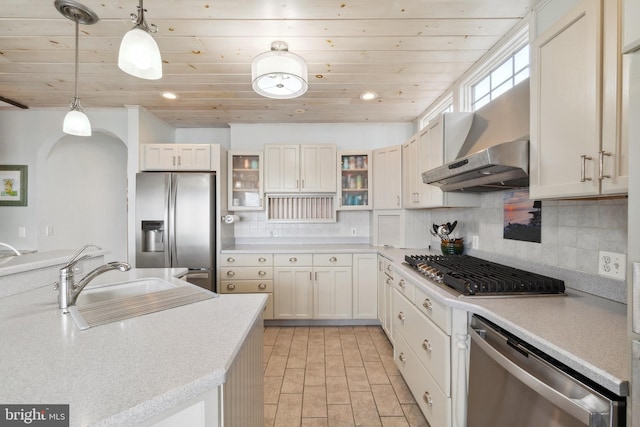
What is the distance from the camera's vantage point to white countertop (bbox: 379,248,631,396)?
820mm

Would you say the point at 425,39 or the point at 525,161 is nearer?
the point at 525,161

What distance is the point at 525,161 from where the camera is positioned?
1425 millimetres

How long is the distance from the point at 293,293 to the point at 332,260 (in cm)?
60

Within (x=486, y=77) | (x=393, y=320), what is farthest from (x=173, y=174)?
(x=486, y=77)

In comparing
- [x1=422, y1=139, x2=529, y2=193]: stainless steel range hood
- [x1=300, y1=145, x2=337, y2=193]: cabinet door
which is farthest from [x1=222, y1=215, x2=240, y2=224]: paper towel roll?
[x1=422, y1=139, x2=529, y2=193]: stainless steel range hood

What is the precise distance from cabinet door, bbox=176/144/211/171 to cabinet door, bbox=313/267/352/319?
1.86 meters

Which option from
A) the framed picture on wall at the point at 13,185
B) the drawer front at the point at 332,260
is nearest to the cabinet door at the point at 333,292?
the drawer front at the point at 332,260

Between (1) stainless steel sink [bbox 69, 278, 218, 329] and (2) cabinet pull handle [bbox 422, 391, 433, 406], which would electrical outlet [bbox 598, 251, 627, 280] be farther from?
(1) stainless steel sink [bbox 69, 278, 218, 329]

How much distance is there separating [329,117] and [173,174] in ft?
6.56

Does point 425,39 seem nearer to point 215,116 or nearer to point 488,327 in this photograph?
point 488,327

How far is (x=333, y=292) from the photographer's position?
3359 millimetres

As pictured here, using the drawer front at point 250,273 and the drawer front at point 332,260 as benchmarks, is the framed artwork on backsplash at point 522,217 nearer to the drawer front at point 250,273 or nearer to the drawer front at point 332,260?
the drawer front at point 332,260

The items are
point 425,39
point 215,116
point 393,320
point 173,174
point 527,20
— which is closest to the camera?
point 527,20

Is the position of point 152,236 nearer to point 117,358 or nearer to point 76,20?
point 76,20
